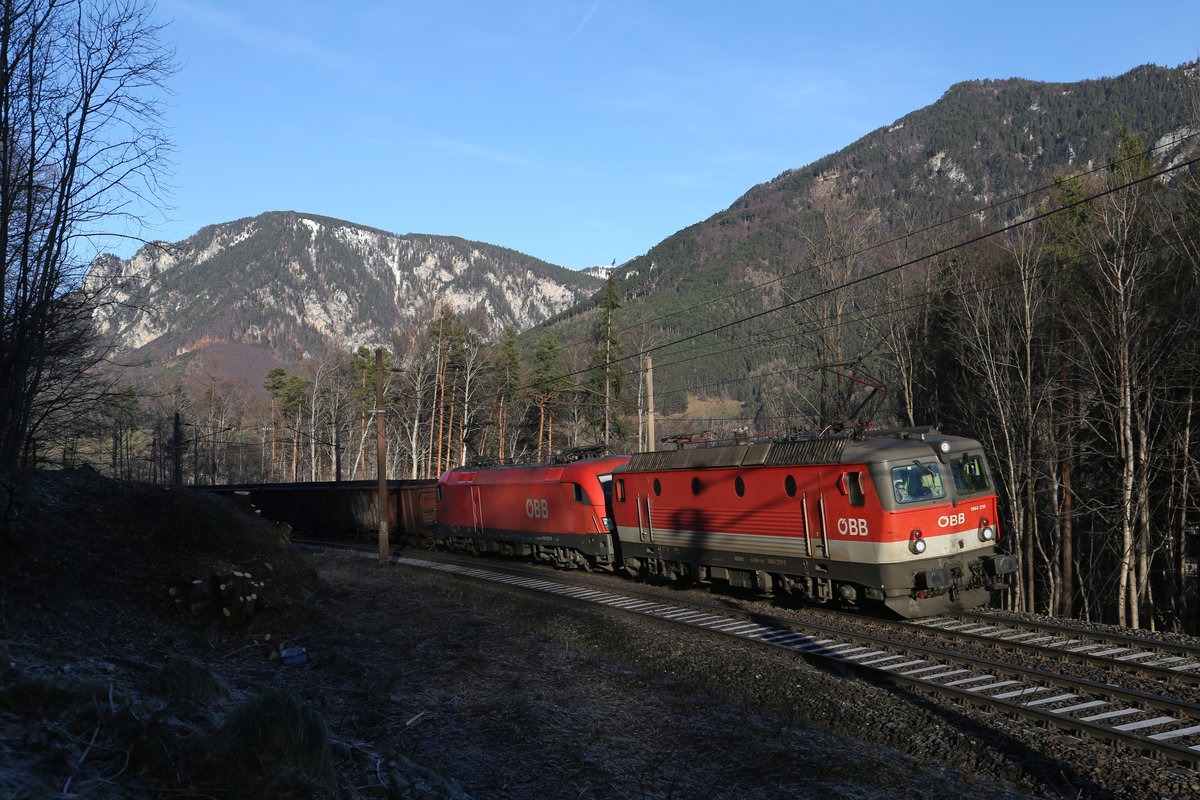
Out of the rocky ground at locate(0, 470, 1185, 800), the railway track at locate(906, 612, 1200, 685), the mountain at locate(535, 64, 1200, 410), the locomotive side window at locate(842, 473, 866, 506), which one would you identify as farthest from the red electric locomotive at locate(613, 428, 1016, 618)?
the mountain at locate(535, 64, 1200, 410)

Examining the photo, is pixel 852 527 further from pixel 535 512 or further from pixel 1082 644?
pixel 535 512

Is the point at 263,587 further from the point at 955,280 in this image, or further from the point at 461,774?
the point at 955,280

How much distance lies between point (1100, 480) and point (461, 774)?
26.9 meters

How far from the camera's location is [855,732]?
886 centimetres

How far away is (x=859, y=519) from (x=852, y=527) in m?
0.23

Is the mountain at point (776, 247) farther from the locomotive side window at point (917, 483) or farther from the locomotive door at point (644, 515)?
the locomotive side window at point (917, 483)

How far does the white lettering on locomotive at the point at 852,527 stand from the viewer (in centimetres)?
1396

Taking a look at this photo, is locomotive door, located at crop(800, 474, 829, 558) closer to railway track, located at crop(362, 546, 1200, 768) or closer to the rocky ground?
railway track, located at crop(362, 546, 1200, 768)

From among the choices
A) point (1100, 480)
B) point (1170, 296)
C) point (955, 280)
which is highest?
point (955, 280)

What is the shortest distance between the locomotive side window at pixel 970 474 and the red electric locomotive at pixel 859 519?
2 centimetres

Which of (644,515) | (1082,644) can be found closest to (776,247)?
(644,515)

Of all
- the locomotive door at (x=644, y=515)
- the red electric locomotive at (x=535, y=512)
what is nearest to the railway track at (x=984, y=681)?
the locomotive door at (x=644, y=515)

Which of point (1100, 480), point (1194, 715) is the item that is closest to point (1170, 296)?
point (1100, 480)

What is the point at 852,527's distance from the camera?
14.2 metres
